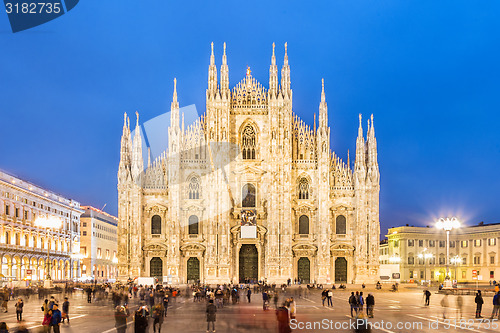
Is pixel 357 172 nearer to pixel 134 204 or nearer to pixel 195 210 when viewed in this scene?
pixel 195 210

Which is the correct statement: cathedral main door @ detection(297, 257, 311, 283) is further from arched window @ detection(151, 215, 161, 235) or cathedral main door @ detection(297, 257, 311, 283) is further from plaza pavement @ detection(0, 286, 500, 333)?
plaza pavement @ detection(0, 286, 500, 333)

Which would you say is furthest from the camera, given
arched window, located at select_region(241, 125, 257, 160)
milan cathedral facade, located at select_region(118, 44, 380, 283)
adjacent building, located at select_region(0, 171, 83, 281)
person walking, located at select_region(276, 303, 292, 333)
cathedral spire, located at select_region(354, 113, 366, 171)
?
adjacent building, located at select_region(0, 171, 83, 281)

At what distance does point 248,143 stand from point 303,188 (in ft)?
28.7

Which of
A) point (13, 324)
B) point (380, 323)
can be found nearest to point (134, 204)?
point (13, 324)

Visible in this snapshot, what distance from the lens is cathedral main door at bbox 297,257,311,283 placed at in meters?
75.9

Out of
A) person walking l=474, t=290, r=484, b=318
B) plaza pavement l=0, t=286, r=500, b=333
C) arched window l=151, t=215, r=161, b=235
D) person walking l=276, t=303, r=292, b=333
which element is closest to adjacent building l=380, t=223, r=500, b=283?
arched window l=151, t=215, r=161, b=235

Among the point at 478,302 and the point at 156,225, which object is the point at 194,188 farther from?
the point at 478,302

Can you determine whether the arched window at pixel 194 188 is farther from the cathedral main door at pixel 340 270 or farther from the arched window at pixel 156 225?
the cathedral main door at pixel 340 270

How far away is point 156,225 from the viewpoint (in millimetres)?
76125

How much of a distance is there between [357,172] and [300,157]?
7179 mm

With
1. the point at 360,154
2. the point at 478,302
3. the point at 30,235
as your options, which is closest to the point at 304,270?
the point at 360,154

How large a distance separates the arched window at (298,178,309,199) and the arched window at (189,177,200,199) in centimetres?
1243

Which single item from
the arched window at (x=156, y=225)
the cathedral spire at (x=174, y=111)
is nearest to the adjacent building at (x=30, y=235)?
the arched window at (x=156, y=225)

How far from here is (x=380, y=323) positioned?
3216cm
